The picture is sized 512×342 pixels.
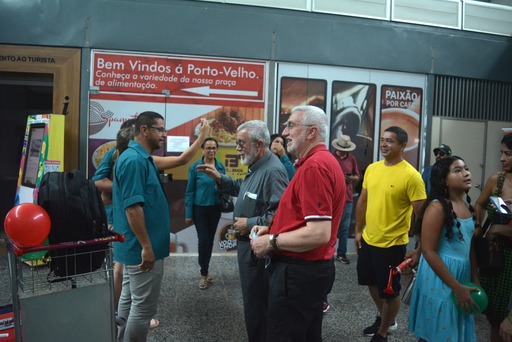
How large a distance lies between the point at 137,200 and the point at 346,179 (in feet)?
13.5

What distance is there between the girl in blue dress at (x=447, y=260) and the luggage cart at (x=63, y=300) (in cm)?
184

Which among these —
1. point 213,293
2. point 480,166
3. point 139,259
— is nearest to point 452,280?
point 139,259

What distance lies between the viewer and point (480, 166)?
7.54 m

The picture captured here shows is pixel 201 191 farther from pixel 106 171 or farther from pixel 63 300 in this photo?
pixel 63 300

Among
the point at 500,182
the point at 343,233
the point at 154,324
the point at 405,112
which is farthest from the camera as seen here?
the point at 405,112

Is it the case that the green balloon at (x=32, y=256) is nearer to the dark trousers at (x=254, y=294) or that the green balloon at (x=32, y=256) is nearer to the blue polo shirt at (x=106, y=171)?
the dark trousers at (x=254, y=294)

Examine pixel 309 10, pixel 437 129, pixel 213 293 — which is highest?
pixel 309 10

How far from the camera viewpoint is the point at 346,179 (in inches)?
237

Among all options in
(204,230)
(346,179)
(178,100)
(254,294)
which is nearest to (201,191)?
(204,230)

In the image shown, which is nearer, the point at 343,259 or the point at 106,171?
the point at 106,171

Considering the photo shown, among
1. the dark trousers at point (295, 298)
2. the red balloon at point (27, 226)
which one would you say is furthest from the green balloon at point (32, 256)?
the dark trousers at point (295, 298)

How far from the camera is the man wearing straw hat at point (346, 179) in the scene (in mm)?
5949

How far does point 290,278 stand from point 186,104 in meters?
4.52

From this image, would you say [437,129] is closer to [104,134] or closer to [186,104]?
[186,104]
